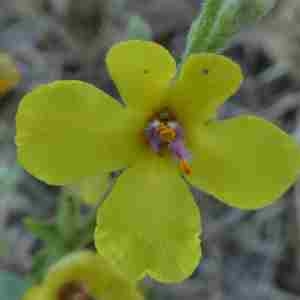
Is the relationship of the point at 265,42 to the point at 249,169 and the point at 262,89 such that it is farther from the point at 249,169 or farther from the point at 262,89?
the point at 249,169

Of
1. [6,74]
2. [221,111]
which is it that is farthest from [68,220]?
[221,111]

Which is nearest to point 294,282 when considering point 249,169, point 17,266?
point 17,266

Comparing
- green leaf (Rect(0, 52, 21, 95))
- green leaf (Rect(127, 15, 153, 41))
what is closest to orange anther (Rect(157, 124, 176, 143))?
green leaf (Rect(127, 15, 153, 41))

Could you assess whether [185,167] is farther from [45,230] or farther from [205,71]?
[45,230]

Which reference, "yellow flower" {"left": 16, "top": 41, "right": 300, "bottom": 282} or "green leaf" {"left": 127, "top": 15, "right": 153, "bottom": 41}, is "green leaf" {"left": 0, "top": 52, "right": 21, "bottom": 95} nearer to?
"green leaf" {"left": 127, "top": 15, "right": 153, "bottom": 41}

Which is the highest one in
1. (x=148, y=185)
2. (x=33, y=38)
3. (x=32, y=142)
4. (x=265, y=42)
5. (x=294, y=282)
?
(x=32, y=142)

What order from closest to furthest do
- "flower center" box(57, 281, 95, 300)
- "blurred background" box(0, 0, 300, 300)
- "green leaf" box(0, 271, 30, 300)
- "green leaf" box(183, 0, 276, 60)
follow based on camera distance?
"green leaf" box(183, 0, 276, 60) → "flower center" box(57, 281, 95, 300) → "green leaf" box(0, 271, 30, 300) → "blurred background" box(0, 0, 300, 300)
